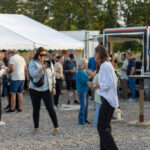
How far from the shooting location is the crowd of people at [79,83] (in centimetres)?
542

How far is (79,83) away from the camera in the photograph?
873 centimetres

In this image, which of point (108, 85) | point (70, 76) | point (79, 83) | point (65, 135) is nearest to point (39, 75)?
point (65, 135)

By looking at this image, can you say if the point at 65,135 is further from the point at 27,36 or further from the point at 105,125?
the point at 27,36

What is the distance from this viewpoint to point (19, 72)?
421 inches

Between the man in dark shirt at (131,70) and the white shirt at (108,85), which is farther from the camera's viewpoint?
the man in dark shirt at (131,70)

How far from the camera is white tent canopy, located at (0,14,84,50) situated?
11617 mm

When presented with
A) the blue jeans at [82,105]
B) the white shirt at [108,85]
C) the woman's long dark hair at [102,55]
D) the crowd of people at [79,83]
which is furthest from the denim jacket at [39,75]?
the white shirt at [108,85]

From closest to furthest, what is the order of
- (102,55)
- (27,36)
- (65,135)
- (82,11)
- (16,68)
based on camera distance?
(102,55) < (65,135) < (16,68) < (27,36) < (82,11)

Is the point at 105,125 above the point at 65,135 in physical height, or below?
above

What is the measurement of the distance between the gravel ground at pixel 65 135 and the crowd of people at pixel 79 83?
32cm

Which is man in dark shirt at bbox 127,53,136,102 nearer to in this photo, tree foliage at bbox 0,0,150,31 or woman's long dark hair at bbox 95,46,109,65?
woman's long dark hair at bbox 95,46,109,65

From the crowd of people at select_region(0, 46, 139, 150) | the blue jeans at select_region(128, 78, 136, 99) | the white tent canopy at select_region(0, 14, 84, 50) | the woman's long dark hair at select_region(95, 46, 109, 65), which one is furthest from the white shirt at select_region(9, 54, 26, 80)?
the woman's long dark hair at select_region(95, 46, 109, 65)

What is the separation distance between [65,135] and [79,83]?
151cm

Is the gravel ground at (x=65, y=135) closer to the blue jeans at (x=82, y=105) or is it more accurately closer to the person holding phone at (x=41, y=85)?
the blue jeans at (x=82, y=105)
